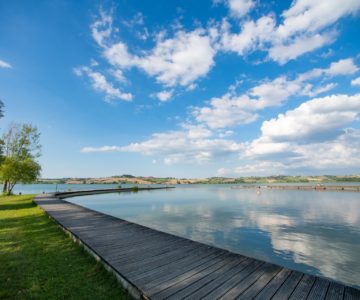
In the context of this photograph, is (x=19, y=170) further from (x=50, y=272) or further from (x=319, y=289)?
(x=319, y=289)

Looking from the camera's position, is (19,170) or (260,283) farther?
(19,170)

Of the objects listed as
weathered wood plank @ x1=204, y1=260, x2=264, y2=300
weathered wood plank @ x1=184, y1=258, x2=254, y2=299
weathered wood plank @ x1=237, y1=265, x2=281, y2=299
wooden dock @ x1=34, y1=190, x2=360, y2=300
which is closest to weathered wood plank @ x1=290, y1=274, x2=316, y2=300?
wooden dock @ x1=34, y1=190, x2=360, y2=300

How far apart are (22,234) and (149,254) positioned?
291 inches

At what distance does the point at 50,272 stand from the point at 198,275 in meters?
4.26

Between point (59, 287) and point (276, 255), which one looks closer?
point (59, 287)

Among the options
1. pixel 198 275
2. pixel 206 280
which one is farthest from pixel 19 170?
pixel 206 280

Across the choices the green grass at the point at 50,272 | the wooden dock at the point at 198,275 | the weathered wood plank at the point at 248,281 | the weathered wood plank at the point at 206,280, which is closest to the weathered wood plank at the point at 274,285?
the wooden dock at the point at 198,275

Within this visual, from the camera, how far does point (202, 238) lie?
12281 mm

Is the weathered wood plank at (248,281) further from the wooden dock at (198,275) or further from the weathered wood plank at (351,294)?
the weathered wood plank at (351,294)

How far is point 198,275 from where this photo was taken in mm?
4969

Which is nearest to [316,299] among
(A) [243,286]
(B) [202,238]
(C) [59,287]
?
(A) [243,286]

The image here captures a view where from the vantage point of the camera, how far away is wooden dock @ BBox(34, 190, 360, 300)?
13.6 ft

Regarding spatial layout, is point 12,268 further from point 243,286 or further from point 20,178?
point 20,178

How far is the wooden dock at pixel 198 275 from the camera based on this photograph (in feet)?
13.6
